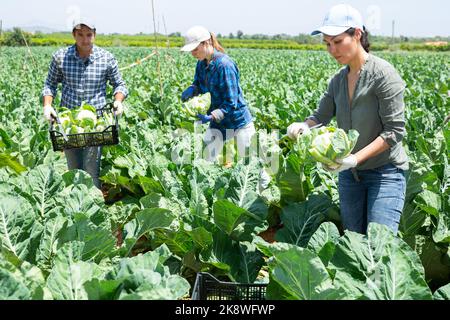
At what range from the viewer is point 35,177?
11.8 ft

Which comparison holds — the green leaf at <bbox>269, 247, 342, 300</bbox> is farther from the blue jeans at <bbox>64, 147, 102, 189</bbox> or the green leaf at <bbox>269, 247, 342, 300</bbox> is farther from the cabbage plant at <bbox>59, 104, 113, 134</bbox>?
the blue jeans at <bbox>64, 147, 102, 189</bbox>

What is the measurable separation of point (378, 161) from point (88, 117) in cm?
253

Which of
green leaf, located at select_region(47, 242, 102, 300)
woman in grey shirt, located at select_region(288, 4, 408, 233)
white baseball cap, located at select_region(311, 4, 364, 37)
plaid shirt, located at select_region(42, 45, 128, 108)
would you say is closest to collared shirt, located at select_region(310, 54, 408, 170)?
woman in grey shirt, located at select_region(288, 4, 408, 233)

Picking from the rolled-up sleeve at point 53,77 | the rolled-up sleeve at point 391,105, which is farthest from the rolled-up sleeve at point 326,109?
the rolled-up sleeve at point 53,77

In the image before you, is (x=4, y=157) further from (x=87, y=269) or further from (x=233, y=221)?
(x=87, y=269)

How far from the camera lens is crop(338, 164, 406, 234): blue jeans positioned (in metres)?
3.20

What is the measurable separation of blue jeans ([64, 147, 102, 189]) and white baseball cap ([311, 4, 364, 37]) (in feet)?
8.86

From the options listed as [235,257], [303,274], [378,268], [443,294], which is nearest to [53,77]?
[235,257]

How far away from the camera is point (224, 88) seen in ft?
16.3

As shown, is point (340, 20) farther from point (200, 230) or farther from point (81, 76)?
point (81, 76)

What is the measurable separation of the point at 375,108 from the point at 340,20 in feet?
1.81

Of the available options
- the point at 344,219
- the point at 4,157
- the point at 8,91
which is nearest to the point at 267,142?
the point at 344,219

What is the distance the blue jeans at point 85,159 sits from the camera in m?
4.88
